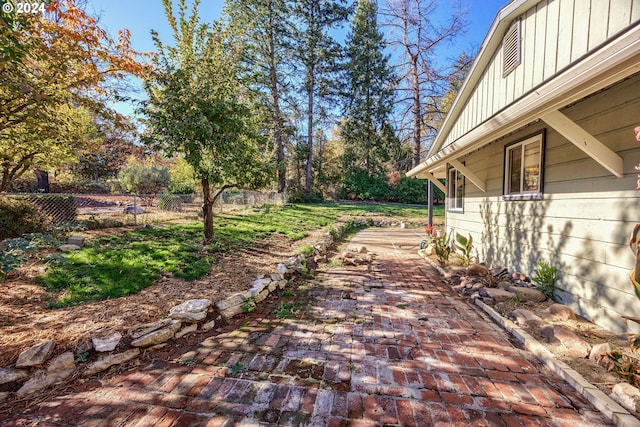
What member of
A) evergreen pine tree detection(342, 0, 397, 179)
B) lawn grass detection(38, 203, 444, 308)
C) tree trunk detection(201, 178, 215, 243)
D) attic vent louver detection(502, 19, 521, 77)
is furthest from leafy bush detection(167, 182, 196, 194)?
attic vent louver detection(502, 19, 521, 77)

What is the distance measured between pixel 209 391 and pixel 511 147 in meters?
5.48

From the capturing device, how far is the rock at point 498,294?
11.8 ft

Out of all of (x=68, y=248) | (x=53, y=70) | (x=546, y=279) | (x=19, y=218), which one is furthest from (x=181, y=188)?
(x=546, y=279)

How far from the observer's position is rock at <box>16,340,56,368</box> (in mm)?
2098

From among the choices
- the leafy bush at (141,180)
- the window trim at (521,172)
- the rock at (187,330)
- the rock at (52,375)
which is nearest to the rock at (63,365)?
the rock at (52,375)

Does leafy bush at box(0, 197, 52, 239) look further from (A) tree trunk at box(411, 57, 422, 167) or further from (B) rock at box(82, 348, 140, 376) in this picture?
Answer: (A) tree trunk at box(411, 57, 422, 167)

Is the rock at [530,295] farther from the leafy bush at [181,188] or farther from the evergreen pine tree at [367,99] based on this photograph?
the evergreen pine tree at [367,99]

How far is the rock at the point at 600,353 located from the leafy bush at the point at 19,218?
358 inches

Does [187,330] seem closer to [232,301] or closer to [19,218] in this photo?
[232,301]

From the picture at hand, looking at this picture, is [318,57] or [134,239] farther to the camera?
[318,57]

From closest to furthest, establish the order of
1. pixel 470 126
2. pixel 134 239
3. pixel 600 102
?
pixel 600 102 < pixel 134 239 < pixel 470 126

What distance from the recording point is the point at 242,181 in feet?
20.0

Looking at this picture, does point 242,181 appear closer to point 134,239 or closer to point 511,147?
point 134,239

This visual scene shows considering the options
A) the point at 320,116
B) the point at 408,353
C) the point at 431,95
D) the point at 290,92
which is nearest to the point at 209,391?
the point at 408,353
